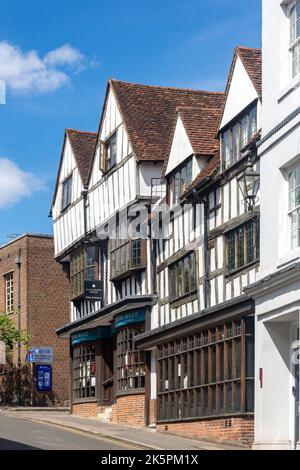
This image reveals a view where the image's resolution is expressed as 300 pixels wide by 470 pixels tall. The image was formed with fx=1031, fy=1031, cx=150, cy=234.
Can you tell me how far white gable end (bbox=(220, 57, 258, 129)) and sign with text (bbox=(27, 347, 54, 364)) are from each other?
1945cm

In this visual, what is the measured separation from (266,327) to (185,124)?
9354mm

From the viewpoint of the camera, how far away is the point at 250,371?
23.5 meters

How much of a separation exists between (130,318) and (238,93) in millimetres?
9420

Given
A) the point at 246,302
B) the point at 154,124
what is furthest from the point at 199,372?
the point at 154,124

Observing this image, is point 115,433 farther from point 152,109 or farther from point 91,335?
point 152,109

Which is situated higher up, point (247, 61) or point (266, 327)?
point (247, 61)

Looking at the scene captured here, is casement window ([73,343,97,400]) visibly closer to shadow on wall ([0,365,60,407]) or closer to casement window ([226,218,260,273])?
shadow on wall ([0,365,60,407])

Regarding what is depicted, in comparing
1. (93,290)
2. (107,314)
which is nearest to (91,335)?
(93,290)

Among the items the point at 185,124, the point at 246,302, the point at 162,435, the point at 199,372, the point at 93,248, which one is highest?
the point at 185,124

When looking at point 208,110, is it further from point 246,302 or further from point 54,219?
point 54,219

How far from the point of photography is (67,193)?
37.8 meters
